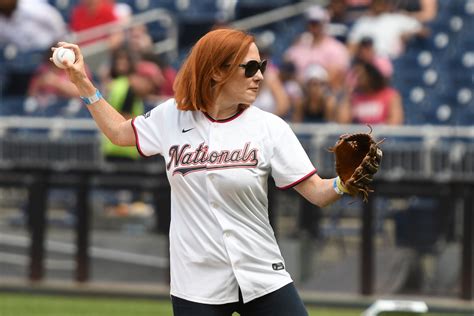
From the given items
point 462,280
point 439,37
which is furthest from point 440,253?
point 439,37

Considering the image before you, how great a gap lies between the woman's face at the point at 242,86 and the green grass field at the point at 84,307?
19.7 feet

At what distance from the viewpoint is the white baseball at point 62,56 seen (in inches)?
181

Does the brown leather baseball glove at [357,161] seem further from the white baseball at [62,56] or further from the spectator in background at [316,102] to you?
the spectator in background at [316,102]

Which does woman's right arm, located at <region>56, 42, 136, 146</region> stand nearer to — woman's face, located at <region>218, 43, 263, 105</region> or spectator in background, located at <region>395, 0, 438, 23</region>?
woman's face, located at <region>218, 43, 263, 105</region>

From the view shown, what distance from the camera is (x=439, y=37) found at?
1511 centimetres

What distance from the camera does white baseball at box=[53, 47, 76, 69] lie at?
15.1ft

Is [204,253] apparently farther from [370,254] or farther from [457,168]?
[457,168]

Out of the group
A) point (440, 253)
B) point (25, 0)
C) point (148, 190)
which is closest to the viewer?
point (440, 253)

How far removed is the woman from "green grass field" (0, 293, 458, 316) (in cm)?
592

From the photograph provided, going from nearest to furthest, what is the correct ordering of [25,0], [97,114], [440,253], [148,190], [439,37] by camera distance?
[97,114] → [440,253] → [148,190] → [439,37] → [25,0]

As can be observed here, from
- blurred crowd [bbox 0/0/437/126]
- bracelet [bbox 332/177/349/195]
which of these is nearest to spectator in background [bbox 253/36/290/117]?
blurred crowd [bbox 0/0/437/126]

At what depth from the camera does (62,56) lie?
4.59m

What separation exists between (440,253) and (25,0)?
7.83 m

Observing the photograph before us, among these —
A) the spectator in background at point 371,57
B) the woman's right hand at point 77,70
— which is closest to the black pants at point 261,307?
the woman's right hand at point 77,70
